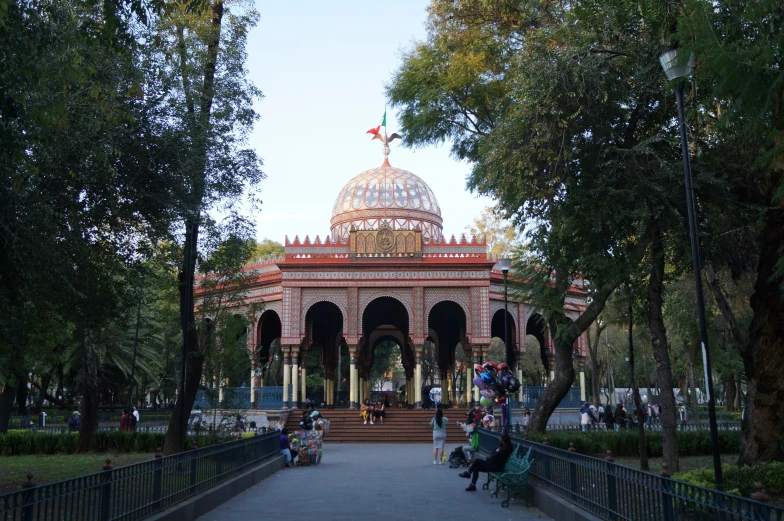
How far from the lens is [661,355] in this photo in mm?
13641

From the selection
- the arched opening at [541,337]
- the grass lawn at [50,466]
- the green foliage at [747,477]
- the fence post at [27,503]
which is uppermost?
the arched opening at [541,337]

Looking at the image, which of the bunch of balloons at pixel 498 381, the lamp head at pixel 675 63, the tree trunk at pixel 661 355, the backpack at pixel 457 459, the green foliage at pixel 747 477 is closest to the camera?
the lamp head at pixel 675 63

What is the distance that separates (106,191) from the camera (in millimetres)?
11383

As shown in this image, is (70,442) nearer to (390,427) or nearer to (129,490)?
(390,427)

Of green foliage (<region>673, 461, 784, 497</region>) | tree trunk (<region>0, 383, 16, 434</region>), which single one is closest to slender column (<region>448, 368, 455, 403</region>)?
tree trunk (<region>0, 383, 16, 434</region>)

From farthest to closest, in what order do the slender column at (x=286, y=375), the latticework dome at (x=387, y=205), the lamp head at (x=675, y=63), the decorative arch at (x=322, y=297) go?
the latticework dome at (x=387, y=205), the decorative arch at (x=322, y=297), the slender column at (x=286, y=375), the lamp head at (x=675, y=63)

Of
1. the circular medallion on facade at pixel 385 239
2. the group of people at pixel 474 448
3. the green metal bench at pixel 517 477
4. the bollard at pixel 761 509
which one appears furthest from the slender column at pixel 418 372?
the bollard at pixel 761 509

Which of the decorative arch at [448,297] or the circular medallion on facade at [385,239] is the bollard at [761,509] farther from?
the circular medallion on facade at [385,239]

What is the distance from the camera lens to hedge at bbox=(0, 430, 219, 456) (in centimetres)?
2058

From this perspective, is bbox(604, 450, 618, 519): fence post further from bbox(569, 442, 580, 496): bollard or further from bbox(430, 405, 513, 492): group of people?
bbox(430, 405, 513, 492): group of people

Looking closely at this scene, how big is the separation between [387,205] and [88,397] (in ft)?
66.1

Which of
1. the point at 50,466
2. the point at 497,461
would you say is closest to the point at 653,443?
the point at 497,461

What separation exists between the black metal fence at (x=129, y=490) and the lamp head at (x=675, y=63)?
8229 mm

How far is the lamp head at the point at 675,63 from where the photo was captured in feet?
30.0
